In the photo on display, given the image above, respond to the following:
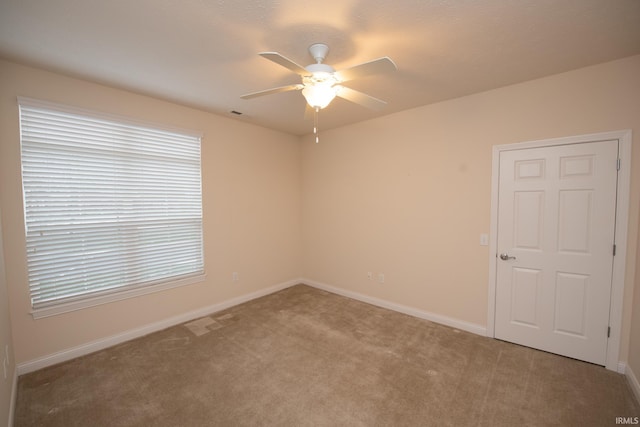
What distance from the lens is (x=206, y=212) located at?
361cm

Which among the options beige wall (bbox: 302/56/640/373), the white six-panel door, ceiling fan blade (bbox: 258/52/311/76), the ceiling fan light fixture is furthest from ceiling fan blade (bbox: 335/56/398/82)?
the white six-panel door

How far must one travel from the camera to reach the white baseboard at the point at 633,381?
2027mm

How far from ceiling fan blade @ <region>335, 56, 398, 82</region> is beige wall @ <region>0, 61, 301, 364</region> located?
2481 millimetres

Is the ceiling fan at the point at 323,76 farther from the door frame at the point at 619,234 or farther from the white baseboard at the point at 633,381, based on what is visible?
the white baseboard at the point at 633,381

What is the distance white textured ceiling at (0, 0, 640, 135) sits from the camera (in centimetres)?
163

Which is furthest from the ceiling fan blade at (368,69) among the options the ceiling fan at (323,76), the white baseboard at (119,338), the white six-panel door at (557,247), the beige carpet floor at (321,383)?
the white baseboard at (119,338)

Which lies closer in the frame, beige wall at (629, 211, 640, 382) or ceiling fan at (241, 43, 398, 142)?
ceiling fan at (241, 43, 398, 142)

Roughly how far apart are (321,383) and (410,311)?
70.9 inches

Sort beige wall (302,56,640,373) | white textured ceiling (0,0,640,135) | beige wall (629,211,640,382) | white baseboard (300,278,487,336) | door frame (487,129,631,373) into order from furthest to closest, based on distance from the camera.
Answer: white baseboard (300,278,487,336), beige wall (302,56,640,373), door frame (487,129,631,373), beige wall (629,211,640,382), white textured ceiling (0,0,640,135)

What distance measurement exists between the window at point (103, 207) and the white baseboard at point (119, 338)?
416mm

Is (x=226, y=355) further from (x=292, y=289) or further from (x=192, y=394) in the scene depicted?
(x=292, y=289)

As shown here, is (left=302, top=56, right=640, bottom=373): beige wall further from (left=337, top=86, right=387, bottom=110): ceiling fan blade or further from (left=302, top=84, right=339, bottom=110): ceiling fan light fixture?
(left=302, top=84, right=339, bottom=110): ceiling fan light fixture

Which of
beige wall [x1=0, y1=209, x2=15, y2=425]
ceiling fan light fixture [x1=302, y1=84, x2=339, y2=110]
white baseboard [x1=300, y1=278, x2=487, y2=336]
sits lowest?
white baseboard [x1=300, y1=278, x2=487, y2=336]

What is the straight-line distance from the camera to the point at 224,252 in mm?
3820
